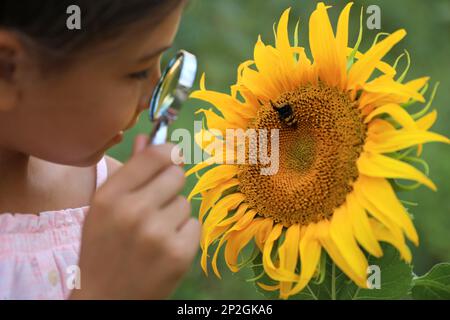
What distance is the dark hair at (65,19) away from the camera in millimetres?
611

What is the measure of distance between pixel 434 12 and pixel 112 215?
1.59m

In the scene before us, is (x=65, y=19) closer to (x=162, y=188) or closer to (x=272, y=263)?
(x=162, y=188)

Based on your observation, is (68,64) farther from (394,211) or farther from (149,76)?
(394,211)

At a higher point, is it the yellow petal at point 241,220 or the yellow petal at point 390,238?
the yellow petal at point 241,220

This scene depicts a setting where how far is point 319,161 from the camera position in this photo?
70cm

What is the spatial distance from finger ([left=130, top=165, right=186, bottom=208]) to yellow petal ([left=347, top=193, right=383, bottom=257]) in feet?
0.47

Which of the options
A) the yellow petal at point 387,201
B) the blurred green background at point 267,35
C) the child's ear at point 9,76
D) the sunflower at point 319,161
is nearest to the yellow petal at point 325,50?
the sunflower at point 319,161

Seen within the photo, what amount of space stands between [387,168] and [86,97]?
0.26 m

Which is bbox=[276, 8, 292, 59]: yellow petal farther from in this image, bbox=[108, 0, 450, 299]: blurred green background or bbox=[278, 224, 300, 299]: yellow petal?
bbox=[108, 0, 450, 299]: blurred green background

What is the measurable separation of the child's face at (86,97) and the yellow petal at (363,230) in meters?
0.20

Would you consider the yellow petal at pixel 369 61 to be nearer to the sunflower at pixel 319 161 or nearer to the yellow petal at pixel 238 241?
the sunflower at pixel 319 161

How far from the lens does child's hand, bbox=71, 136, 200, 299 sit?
57 centimetres
